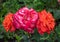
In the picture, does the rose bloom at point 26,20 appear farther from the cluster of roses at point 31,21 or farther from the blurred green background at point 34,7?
the blurred green background at point 34,7

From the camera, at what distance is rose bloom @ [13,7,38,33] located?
1.48m

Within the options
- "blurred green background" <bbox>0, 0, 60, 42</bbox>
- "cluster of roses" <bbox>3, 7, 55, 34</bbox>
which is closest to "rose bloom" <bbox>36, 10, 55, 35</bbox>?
"cluster of roses" <bbox>3, 7, 55, 34</bbox>

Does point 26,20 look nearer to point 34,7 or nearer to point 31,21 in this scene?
point 31,21

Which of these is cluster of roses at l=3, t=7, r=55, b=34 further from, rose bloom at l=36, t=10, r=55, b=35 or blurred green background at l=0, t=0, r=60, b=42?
blurred green background at l=0, t=0, r=60, b=42

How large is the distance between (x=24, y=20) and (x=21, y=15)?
3 cm

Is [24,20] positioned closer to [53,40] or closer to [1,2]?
[53,40]

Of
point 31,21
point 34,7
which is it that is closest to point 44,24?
point 31,21

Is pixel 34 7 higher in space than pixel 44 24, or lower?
lower

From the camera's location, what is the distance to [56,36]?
1810 millimetres

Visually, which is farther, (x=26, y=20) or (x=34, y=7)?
(x=34, y=7)

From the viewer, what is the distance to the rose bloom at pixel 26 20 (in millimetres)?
1484

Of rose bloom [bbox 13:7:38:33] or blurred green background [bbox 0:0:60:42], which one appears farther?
blurred green background [bbox 0:0:60:42]

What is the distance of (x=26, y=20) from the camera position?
149 cm

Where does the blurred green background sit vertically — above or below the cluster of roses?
below
